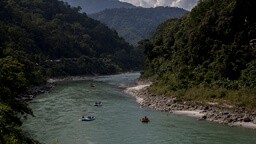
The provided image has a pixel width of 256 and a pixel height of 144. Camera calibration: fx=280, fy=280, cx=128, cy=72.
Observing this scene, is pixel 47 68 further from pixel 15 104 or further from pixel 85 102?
pixel 15 104

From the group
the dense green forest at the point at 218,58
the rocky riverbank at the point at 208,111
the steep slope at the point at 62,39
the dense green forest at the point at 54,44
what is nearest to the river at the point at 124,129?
the rocky riverbank at the point at 208,111

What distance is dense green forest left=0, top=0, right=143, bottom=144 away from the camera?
7240 centimetres

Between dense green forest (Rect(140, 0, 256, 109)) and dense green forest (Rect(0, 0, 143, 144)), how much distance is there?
23491 mm

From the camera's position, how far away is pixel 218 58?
3959 centimetres

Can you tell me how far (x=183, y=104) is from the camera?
122ft

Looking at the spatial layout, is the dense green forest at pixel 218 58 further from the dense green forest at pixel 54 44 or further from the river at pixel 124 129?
the dense green forest at pixel 54 44

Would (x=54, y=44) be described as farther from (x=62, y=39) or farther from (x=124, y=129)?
(x=124, y=129)

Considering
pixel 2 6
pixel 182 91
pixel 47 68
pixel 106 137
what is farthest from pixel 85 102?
pixel 2 6

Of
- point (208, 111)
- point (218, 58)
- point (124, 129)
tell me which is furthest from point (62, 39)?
point (124, 129)

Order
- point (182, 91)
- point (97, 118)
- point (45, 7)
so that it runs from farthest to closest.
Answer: point (45, 7)
point (182, 91)
point (97, 118)

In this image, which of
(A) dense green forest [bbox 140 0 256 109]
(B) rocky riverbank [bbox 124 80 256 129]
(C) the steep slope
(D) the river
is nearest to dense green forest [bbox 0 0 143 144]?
(C) the steep slope

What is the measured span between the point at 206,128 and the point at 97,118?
12.1 meters

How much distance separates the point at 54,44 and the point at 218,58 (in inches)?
3483

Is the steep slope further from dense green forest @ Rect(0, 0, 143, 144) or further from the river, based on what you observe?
the river
